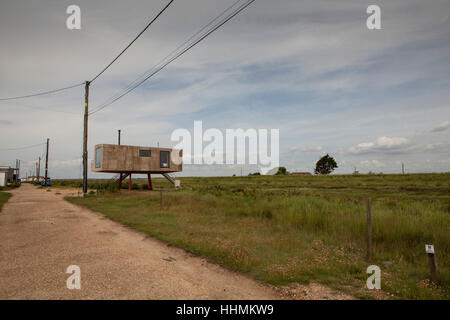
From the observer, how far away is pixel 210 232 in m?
10.0

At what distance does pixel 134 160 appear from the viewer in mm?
35188

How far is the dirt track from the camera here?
4.83m

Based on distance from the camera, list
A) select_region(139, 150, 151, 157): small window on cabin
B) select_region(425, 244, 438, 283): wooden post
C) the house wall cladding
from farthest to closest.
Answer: select_region(139, 150, 151, 157): small window on cabin < the house wall cladding < select_region(425, 244, 438, 283): wooden post

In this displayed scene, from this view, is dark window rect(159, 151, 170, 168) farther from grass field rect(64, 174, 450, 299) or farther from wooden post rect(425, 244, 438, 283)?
wooden post rect(425, 244, 438, 283)

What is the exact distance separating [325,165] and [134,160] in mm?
95884

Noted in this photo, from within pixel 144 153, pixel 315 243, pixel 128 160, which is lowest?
pixel 315 243

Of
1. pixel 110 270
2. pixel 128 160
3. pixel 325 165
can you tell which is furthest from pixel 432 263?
pixel 325 165

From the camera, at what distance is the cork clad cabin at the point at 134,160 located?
33.0 meters

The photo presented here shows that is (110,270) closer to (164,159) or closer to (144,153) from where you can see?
(144,153)

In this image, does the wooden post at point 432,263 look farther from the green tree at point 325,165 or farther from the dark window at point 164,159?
the green tree at point 325,165

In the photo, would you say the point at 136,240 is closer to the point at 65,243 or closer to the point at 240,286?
the point at 65,243

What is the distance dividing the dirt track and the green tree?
370 feet

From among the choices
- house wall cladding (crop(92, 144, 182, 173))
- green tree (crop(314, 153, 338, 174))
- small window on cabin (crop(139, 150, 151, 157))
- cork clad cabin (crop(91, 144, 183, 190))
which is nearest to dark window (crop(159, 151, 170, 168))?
cork clad cabin (crop(91, 144, 183, 190))

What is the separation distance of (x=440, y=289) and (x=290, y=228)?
5.87m
